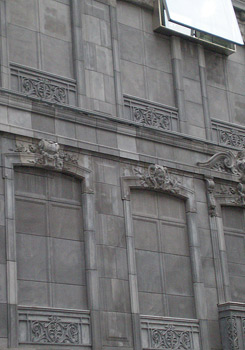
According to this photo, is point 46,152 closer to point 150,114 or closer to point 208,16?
point 150,114

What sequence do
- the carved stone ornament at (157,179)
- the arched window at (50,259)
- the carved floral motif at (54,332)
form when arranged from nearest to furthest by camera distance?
the carved floral motif at (54,332) < the arched window at (50,259) < the carved stone ornament at (157,179)

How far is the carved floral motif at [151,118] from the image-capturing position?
26.1m

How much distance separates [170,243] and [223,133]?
4544 mm

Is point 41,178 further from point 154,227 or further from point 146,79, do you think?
point 146,79

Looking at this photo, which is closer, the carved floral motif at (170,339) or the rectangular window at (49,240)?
the rectangular window at (49,240)

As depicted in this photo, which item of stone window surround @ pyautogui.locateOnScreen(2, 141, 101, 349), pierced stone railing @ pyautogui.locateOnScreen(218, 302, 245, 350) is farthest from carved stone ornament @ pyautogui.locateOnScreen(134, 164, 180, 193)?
pierced stone railing @ pyautogui.locateOnScreen(218, 302, 245, 350)

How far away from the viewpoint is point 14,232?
22141 millimetres

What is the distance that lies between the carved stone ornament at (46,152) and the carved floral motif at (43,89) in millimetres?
1464

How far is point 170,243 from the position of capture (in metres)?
25.4

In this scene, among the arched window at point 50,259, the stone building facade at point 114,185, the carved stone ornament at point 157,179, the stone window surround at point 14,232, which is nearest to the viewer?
the stone window surround at point 14,232

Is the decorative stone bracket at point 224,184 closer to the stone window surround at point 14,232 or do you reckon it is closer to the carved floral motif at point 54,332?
the stone window surround at point 14,232

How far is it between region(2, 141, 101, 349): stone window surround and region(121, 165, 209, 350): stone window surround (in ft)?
3.63

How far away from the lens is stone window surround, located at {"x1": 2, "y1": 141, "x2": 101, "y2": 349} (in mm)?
21359

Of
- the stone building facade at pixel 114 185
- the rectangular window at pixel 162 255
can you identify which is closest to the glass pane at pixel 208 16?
the stone building facade at pixel 114 185
